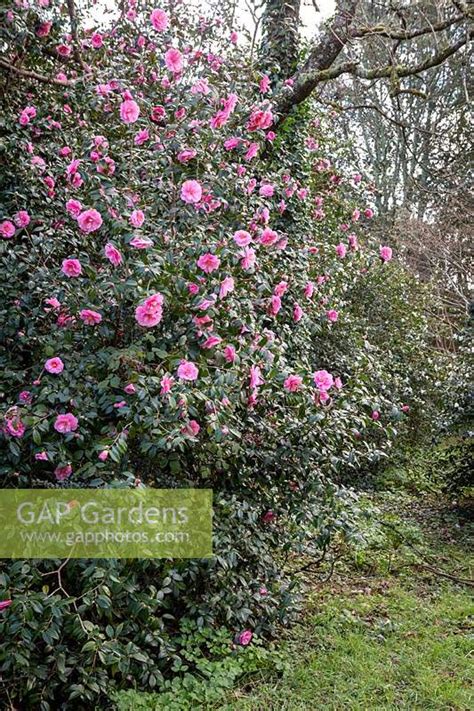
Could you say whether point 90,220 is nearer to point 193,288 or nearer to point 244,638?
point 193,288

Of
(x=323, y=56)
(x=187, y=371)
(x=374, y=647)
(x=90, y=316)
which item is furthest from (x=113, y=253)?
(x=323, y=56)

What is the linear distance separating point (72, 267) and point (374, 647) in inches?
82.4

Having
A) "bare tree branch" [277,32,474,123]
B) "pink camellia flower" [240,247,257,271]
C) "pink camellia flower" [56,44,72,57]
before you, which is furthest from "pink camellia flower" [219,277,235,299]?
"bare tree branch" [277,32,474,123]

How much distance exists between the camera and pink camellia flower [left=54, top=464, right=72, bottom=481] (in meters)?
2.17

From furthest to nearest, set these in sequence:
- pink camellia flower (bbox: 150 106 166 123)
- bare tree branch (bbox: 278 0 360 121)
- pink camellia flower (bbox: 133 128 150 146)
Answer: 1. bare tree branch (bbox: 278 0 360 121)
2. pink camellia flower (bbox: 150 106 166 123)
3. pink camellia flower (bbox: 133 128 150 146)

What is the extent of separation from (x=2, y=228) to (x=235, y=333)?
1051 mm

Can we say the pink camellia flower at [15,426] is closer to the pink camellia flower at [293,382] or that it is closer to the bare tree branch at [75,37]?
the pink camellia flower at [293,382]

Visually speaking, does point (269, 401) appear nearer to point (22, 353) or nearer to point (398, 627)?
point (22, 353)

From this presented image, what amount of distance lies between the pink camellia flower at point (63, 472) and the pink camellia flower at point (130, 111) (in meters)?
1.33

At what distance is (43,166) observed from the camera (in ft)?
9.14

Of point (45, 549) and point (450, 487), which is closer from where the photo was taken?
point (45, 549)

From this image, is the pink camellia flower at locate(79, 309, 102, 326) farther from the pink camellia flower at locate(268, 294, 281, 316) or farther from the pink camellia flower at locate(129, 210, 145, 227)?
the pink camellia flower at locate(268, 294, 281, 316)

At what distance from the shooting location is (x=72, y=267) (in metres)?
2.29

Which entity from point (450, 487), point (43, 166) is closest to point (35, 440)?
point (43, 166)
